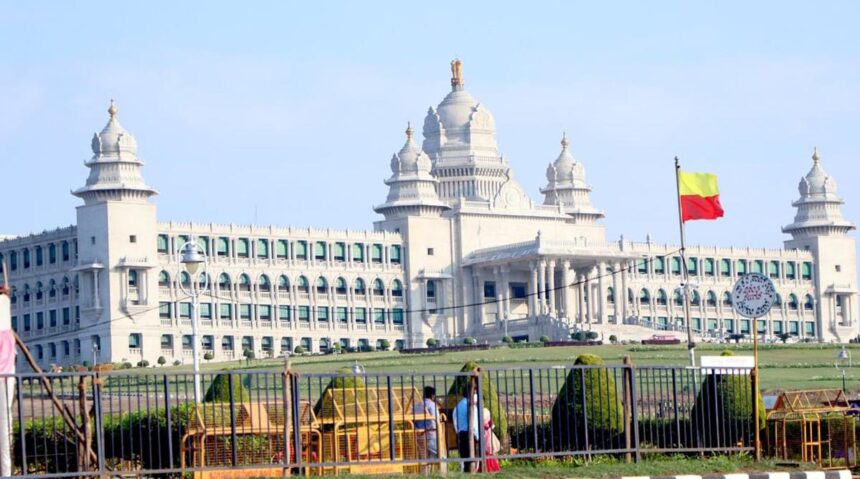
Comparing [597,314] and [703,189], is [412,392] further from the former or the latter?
[597,314]

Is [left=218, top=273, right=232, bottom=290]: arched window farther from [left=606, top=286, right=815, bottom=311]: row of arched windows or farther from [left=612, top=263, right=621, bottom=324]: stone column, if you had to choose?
[left=606, top=286, right=815, bottom=311]: row of arched windows

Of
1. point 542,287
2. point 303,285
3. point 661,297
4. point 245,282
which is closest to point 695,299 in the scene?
point 661,297

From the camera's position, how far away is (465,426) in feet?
96.8

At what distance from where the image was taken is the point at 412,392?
2862 cm

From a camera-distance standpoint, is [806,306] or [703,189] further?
[806,306]

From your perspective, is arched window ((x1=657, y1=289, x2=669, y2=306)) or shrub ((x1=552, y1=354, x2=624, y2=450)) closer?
shrub ((x1=552, y1=354, x2=624, y2=450))

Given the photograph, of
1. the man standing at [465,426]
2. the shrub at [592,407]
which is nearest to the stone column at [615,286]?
the shrub at [592,407]

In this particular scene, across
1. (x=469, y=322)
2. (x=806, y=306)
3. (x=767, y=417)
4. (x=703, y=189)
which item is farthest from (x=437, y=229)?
(x=767, y=417)

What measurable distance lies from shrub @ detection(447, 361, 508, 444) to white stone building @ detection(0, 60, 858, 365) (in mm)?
75048

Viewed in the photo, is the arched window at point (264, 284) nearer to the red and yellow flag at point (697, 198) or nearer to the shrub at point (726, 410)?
the red and yellow flag at point (697, 198)

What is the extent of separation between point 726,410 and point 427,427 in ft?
19.4

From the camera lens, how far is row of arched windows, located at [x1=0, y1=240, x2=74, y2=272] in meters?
114

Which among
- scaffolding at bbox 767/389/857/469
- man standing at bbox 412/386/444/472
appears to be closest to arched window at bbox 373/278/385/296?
scaffolding at bbox 767/389/857/469

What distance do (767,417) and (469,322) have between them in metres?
88.0
